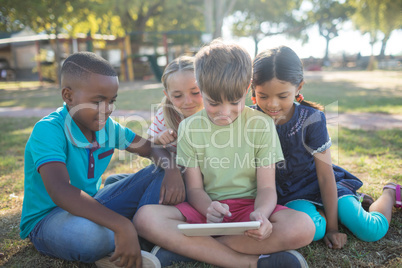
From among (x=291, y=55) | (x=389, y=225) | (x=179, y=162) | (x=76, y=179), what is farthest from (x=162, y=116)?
(x=389, y=225)

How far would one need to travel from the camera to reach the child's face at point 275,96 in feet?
6.15

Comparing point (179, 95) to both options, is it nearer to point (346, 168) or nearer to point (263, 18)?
point (346, 168)

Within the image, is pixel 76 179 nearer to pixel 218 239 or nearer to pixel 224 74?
pixel 218 239

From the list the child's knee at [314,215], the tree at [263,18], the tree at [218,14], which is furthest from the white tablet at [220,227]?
the tree at [263,18]

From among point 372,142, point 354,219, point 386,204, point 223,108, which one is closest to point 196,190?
point 223,108

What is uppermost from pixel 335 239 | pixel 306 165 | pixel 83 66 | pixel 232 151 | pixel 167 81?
pixel 83 66

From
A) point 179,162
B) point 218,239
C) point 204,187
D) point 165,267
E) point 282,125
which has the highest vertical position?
point 282,125

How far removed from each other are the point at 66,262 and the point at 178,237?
645 mm

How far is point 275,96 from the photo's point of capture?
1.90 metres

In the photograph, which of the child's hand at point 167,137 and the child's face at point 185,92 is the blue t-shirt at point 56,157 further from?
the child's face at point 185,92

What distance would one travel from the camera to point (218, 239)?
170cm

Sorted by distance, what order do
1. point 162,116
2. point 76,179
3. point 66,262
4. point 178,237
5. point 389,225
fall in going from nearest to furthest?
point 178,237
point 66,262
point 76,179
point 389,225
point 162,116

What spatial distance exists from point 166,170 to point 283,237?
32.3 inches

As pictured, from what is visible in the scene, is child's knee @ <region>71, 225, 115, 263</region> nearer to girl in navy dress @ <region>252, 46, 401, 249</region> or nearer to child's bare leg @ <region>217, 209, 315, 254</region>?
child's bare leg @ <region>217, 209, 315, 254</region>
